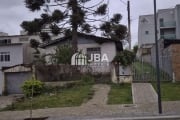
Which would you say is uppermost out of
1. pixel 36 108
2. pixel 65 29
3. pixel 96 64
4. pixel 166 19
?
pixel 166 19

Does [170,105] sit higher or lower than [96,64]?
lower

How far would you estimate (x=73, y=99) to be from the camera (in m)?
19.5

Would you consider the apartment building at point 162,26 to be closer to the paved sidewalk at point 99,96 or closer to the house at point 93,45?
the house at point 93,45

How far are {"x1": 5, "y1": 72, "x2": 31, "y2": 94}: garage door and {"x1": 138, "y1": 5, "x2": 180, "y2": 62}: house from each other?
1273 inches

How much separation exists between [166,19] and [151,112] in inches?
2262

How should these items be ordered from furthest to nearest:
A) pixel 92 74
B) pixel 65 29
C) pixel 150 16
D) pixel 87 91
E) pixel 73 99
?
pixel 150 16, pixel 65 29, pixel 92 74, pixel 87 91, pixel 73 99

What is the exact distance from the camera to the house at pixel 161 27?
65688 millimetres

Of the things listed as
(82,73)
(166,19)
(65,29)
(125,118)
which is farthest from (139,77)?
(166,19)

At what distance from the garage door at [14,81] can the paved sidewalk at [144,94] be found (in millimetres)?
12409

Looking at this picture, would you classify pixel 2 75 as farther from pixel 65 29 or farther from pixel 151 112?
pixel 151 112

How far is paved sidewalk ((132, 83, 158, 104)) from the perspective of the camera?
17.6 m

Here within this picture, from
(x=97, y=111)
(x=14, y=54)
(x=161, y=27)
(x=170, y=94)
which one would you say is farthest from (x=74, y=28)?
(x=161, y=27)

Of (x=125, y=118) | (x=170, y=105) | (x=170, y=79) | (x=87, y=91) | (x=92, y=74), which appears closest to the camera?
(x=125, y=118)

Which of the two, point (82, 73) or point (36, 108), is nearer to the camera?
point (36, 108)
